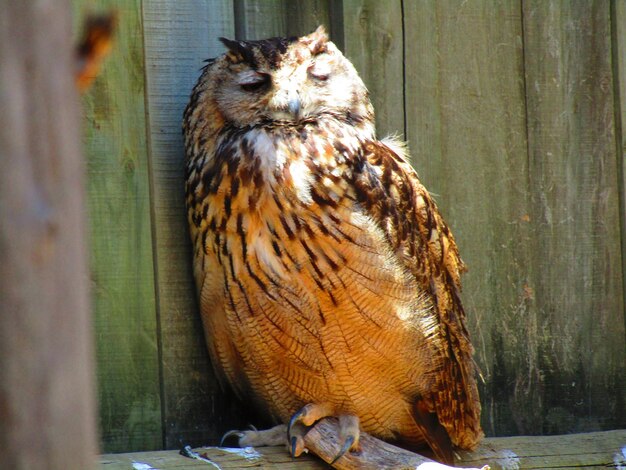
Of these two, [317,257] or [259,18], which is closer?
[317,257]

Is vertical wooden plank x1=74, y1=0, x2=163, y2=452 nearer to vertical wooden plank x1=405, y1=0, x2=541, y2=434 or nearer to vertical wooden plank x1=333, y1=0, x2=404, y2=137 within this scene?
vertical wooden plank x1=333, y1=0, x2=404, y2=137

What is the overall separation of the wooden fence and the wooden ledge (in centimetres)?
25

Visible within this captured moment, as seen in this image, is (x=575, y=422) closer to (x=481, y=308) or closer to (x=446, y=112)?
(x=481, y=308)

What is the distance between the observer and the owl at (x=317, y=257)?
3027 mm

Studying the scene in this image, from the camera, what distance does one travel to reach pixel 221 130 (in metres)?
3.17

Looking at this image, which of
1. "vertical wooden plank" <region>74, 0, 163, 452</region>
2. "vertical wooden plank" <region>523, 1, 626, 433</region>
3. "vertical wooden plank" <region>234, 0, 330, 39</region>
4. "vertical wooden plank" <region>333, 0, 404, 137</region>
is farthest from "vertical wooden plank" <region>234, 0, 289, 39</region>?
"vertical wooden plank" <region>523, 1, 626, 433</region>

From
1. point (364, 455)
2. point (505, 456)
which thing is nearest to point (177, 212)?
point (364, 455)

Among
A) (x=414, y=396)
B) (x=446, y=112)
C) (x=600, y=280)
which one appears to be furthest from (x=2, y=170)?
(x=600, y=280)

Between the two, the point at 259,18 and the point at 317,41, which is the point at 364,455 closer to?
the point at 317,41

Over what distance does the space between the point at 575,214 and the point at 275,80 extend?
117cm

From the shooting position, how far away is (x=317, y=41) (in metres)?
3.16

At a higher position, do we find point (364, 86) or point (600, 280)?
point (364, 86)

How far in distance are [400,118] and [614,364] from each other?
112cm

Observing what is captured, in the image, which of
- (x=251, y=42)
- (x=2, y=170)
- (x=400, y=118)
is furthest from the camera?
(x=400, y=118)
